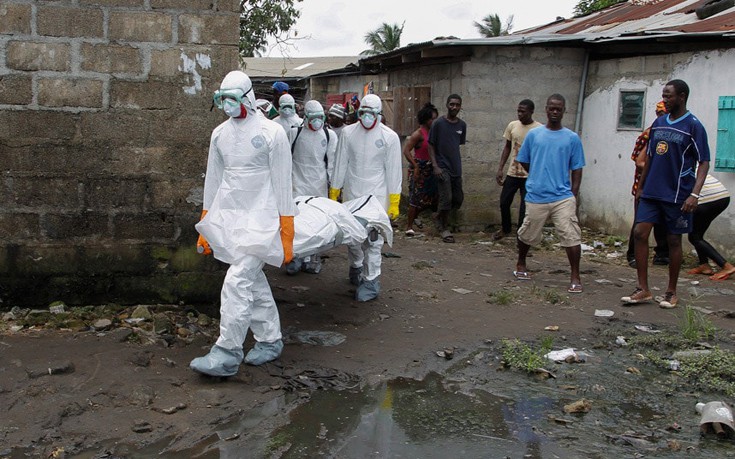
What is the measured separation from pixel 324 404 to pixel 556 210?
146 inches

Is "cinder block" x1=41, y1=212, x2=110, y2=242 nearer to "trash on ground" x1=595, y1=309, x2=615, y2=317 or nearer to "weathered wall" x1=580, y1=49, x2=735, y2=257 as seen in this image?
"trash on ground" x1=595, y1=309, x2=615, y2=317

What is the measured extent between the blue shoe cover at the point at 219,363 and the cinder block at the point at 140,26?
241cm

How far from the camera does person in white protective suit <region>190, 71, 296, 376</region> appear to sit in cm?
518

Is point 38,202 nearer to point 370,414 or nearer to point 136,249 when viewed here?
point 136,249

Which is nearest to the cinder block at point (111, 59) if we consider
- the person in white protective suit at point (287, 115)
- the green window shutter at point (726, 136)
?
the person in white protective suit at point (287, 115)

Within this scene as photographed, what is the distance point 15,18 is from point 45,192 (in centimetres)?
124

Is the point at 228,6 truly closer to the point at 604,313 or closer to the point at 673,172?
the point at 673,172

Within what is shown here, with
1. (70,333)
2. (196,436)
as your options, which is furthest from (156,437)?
(70,333)

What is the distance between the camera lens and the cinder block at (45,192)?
6.06 metres

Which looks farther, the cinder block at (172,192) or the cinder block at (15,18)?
the cinder block at (172,192)

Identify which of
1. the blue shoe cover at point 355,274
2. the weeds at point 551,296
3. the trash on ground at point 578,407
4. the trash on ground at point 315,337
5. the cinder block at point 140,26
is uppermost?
the cinder block at point 140,26

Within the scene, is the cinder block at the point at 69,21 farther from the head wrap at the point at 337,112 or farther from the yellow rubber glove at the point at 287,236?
the head wrap at the point at 337,112

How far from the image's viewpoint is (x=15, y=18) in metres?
5.87

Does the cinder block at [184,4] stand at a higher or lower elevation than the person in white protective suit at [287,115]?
higher
